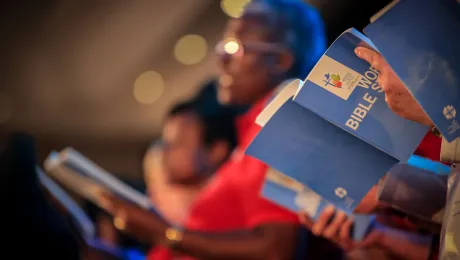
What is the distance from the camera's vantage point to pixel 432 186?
81 cm

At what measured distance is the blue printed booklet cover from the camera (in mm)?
727

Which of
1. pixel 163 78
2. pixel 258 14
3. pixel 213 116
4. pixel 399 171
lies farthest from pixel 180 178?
pixel 399 171

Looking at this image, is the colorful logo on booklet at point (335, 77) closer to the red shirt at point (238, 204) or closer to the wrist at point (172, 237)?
the red shirt at point (238, 204)

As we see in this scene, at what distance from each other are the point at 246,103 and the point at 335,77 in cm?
80

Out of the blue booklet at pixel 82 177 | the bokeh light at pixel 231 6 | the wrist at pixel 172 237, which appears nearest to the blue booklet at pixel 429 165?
the wrist at pixel 172 237

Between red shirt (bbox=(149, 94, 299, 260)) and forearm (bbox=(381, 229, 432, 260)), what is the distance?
1.18 feet

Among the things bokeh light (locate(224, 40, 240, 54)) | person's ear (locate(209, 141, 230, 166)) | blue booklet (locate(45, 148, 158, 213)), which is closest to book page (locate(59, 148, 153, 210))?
blue booklet (locate(45, 148, 158, 213))

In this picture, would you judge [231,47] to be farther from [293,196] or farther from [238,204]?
[293,196]

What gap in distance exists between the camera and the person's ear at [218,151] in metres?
1.71

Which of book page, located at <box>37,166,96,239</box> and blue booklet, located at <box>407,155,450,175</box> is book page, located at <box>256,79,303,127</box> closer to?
blue booklet, located at <box>407,155,450,175</box>

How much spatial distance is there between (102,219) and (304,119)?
1210 millimetres

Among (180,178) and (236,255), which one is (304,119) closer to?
(236,255)

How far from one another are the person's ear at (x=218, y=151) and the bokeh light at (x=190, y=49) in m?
0.60

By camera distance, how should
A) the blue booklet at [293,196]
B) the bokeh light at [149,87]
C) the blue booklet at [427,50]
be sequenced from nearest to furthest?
the blue booklet at [427,50], the blue booklet at [293,196], the bokeh light at [149,87]
